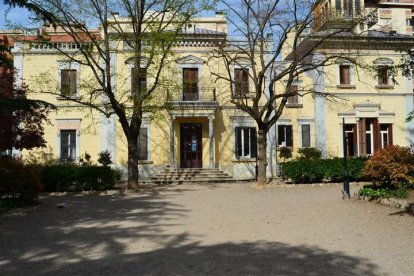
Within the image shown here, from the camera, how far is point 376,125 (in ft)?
90.5

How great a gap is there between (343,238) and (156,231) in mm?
3714

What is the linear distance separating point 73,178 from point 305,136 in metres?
15.0

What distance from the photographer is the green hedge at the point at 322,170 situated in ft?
67.1

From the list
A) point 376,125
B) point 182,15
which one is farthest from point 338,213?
point 376,125

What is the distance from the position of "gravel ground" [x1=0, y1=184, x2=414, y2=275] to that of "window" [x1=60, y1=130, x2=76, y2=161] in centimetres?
1273

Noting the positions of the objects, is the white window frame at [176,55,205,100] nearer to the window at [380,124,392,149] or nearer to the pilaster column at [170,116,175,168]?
the pilaster column at [170,116,175,168]

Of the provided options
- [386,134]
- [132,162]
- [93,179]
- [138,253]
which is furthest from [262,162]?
[138,253]

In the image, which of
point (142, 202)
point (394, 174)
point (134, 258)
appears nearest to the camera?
point (134, 258)

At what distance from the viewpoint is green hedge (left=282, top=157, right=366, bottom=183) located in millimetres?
20438

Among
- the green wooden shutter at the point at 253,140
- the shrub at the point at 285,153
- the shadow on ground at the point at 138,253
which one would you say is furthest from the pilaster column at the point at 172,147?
the shadow on ground at the point at 138,253

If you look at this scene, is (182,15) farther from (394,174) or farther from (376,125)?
(376,125)

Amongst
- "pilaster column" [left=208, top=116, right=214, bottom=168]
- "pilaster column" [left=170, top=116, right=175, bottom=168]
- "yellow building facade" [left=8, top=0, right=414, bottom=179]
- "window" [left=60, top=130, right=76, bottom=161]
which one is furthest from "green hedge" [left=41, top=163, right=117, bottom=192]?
"pilaster column" [left=208, top=116, right=214, bottom=168]

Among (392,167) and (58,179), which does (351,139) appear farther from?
(58,179)

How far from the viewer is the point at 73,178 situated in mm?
18266
